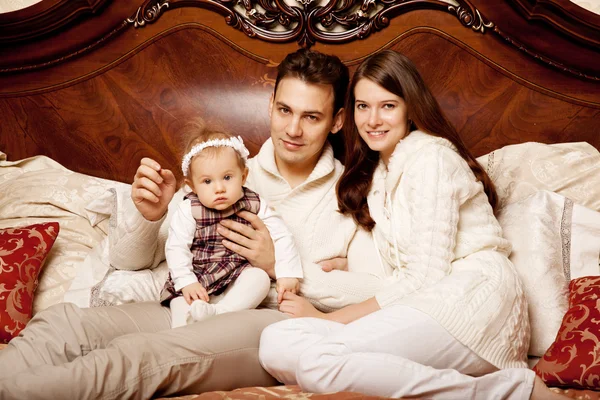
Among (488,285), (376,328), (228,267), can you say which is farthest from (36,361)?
(488,285)

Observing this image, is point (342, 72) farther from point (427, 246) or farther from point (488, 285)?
point (488, 285)

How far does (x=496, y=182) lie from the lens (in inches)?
95.3

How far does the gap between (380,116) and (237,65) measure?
3.01 ft

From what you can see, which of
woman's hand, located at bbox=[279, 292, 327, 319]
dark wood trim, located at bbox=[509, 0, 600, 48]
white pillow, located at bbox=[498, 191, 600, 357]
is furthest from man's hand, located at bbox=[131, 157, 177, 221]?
dark wood trim, located at bbox=[509, 0, 600, 48]

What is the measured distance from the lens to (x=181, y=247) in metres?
2.06

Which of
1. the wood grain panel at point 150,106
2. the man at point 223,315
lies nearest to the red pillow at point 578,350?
the man at point 223,315

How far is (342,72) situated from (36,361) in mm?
1484

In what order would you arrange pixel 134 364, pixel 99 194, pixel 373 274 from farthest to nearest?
pixel 99 194, pixel 373 274, pixel 134 364

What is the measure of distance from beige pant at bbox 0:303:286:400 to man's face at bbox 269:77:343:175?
67 cm

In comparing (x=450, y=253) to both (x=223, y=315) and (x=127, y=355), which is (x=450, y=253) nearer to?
(x=223, y=315)

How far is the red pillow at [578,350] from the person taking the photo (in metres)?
1.68

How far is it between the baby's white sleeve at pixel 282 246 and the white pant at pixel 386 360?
279 millimetres

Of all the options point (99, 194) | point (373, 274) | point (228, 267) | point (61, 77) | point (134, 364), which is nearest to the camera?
point (134, 364)

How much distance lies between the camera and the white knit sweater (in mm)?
2162
